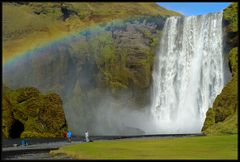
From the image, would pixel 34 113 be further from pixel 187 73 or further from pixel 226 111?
pixel 187 73

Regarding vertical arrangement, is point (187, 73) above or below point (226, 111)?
above

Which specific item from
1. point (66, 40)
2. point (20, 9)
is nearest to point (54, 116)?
point (66, 40)

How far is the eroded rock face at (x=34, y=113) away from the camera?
94000mm

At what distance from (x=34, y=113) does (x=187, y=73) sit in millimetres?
42970

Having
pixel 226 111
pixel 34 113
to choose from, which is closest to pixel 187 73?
pixel 226 111

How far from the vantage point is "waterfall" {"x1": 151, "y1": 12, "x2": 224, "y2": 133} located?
112 metres

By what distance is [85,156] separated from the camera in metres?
39.4

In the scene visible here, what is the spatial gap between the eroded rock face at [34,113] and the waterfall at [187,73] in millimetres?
32129

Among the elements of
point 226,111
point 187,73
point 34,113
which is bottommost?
point 226,111

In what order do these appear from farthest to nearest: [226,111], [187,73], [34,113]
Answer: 1. [187,73]
2. [34,113]
3. [226,111]

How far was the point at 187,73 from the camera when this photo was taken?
4648 inches

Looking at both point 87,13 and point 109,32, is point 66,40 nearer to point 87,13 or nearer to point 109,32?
point 109,32

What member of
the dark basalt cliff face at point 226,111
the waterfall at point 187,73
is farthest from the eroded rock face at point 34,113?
the dark basalt cliff face at point 226,111

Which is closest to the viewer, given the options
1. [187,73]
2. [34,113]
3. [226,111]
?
[226,111]
